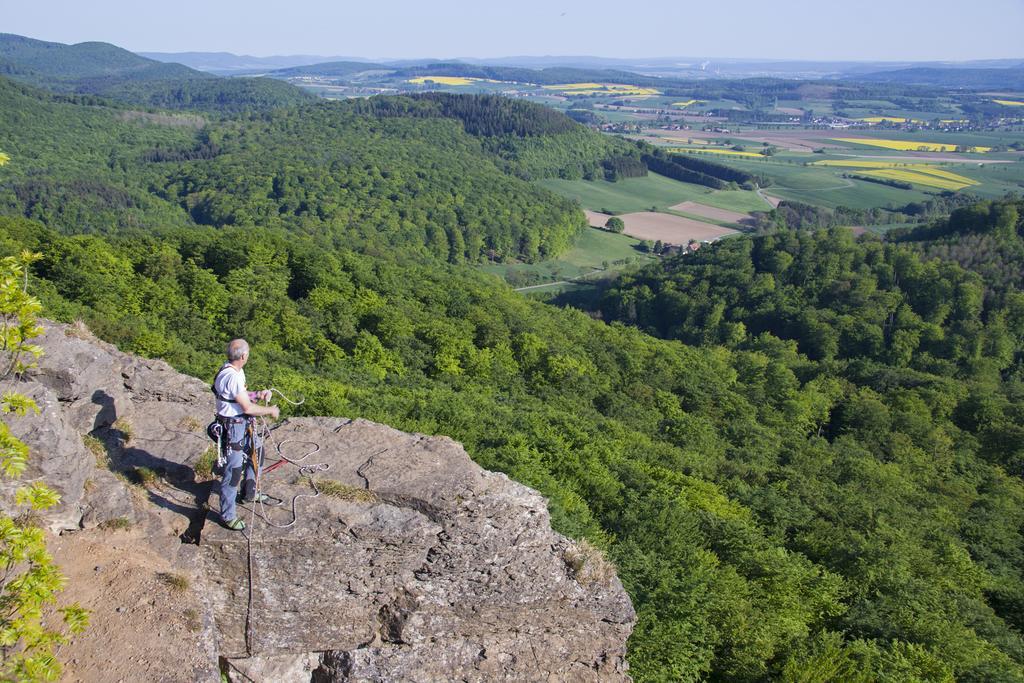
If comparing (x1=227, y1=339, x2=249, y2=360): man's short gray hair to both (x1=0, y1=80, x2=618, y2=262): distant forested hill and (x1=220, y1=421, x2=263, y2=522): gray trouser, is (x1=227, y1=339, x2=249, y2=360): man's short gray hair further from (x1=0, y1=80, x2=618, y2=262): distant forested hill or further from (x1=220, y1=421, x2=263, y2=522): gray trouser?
(x1=0, y1=80, x2=618, y2=262): distant forested hill

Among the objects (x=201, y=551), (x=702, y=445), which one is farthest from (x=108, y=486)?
(x=702, y=445)

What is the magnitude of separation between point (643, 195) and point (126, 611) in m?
183

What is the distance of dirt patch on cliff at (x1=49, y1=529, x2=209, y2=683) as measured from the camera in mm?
11180

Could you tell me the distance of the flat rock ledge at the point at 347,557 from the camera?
1311 cm

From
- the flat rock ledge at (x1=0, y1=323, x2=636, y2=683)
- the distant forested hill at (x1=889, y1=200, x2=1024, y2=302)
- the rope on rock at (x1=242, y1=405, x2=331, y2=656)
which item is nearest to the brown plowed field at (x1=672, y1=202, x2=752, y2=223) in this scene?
the distant forested hill at (x1=889, y1=200, x2=1024, y2=302)

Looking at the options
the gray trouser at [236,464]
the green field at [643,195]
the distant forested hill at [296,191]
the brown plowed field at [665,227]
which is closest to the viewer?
the gray trouser at [236,464]

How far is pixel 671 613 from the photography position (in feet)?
59.9

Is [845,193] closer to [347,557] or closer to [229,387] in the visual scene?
[347,557]

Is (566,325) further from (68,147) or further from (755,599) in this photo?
(68,147)

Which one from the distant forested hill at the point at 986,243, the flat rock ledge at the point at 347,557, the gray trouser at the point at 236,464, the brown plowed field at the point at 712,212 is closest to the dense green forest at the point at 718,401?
the distant forested hill at the point at 986,243

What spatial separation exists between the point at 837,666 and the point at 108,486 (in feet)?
52.0

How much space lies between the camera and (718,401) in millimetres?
51875

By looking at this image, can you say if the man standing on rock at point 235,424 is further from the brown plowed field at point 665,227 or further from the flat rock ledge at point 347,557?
the brown plowed field at point 665,227

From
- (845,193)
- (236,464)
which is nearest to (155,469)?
(236,464)
